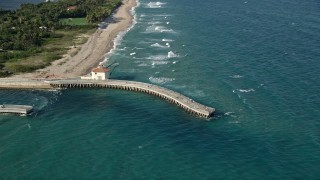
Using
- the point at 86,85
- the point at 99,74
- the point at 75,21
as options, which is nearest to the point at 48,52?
the point at 86,85

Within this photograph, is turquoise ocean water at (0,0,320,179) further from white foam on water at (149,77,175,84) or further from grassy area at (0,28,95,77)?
grassy area at (0,28,95,77)

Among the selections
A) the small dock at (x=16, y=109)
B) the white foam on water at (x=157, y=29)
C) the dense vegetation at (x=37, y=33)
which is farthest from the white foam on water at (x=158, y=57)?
the small dock at (x=16, y=109)

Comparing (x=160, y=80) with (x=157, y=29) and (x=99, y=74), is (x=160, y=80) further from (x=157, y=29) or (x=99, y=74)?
(x=157, y=29)

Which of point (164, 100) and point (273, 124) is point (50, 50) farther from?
point (273, 124)

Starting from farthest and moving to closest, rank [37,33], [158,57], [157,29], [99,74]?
1. [157,29]
2. [37,33]
3. [158,57]
4. [99,74]

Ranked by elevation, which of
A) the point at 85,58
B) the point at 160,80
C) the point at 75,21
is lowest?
the point at 160,80

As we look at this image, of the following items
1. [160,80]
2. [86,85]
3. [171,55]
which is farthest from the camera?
[171,55]

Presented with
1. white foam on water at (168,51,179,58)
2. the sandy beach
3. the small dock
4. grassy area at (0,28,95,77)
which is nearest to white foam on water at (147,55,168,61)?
white foam on water at (168,51,179,58)
